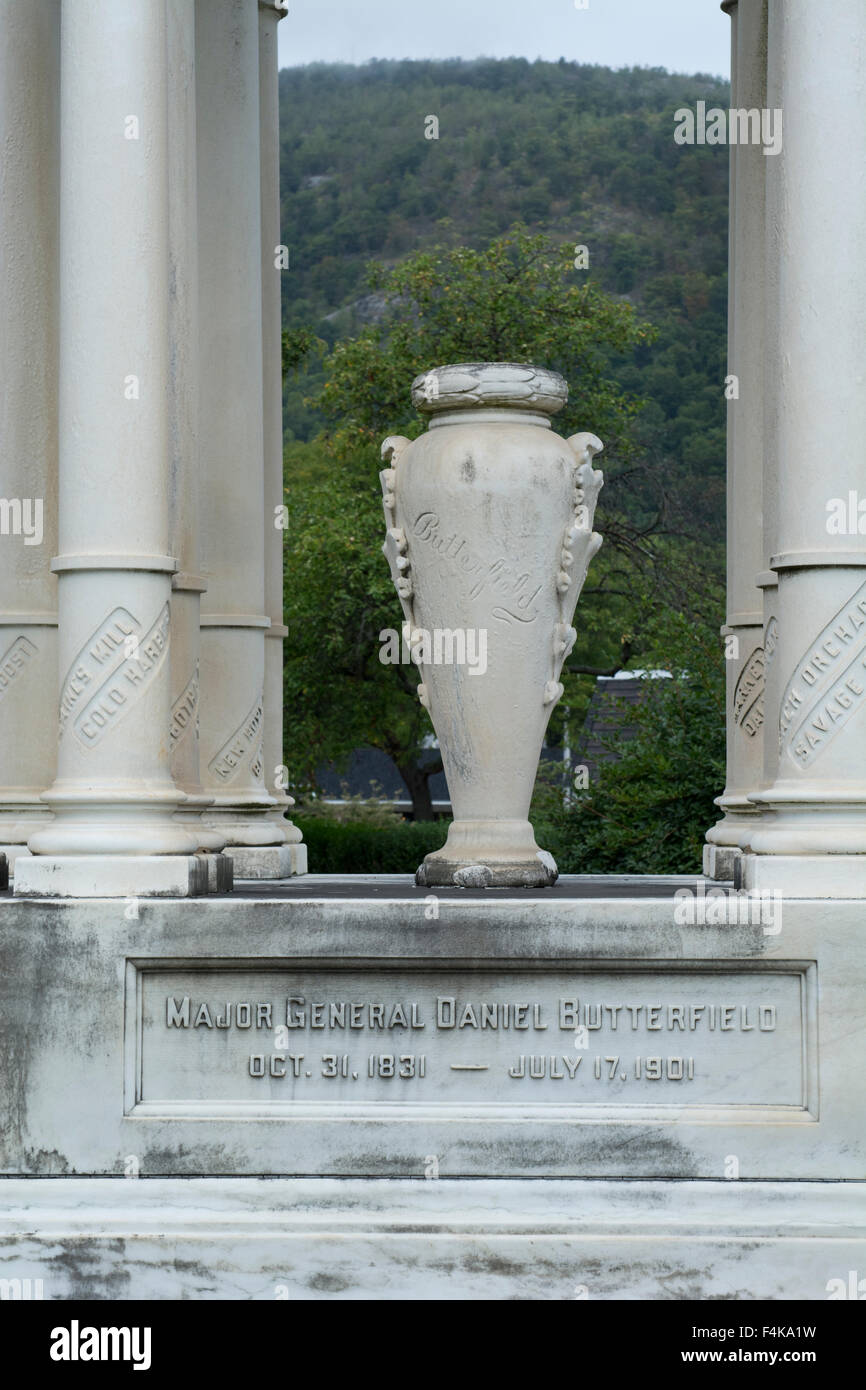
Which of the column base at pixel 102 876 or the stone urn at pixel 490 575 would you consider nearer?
the column base at pixel 102 876

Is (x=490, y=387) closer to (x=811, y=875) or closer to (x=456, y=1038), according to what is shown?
(x=811, y=875)

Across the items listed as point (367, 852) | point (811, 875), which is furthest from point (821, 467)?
point (367, 852)

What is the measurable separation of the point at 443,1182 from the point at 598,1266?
992mm

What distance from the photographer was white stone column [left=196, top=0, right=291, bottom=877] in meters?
14.7

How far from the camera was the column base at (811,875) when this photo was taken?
9.75m

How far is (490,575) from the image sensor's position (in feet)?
38.5

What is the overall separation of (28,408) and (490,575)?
11.5 feet

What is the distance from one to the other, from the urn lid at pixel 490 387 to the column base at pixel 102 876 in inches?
158

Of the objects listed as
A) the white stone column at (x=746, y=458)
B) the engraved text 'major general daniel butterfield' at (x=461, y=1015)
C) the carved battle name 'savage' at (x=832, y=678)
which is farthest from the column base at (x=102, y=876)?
the white stone column at (x=746, y=458)

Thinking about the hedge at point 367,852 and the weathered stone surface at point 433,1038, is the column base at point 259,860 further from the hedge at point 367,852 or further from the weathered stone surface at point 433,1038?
the hedge at point 367,852

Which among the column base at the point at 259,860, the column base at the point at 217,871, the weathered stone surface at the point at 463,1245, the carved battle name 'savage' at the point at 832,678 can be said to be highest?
the carved battle name 'savage' at the point at 832,678

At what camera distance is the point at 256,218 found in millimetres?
14859
